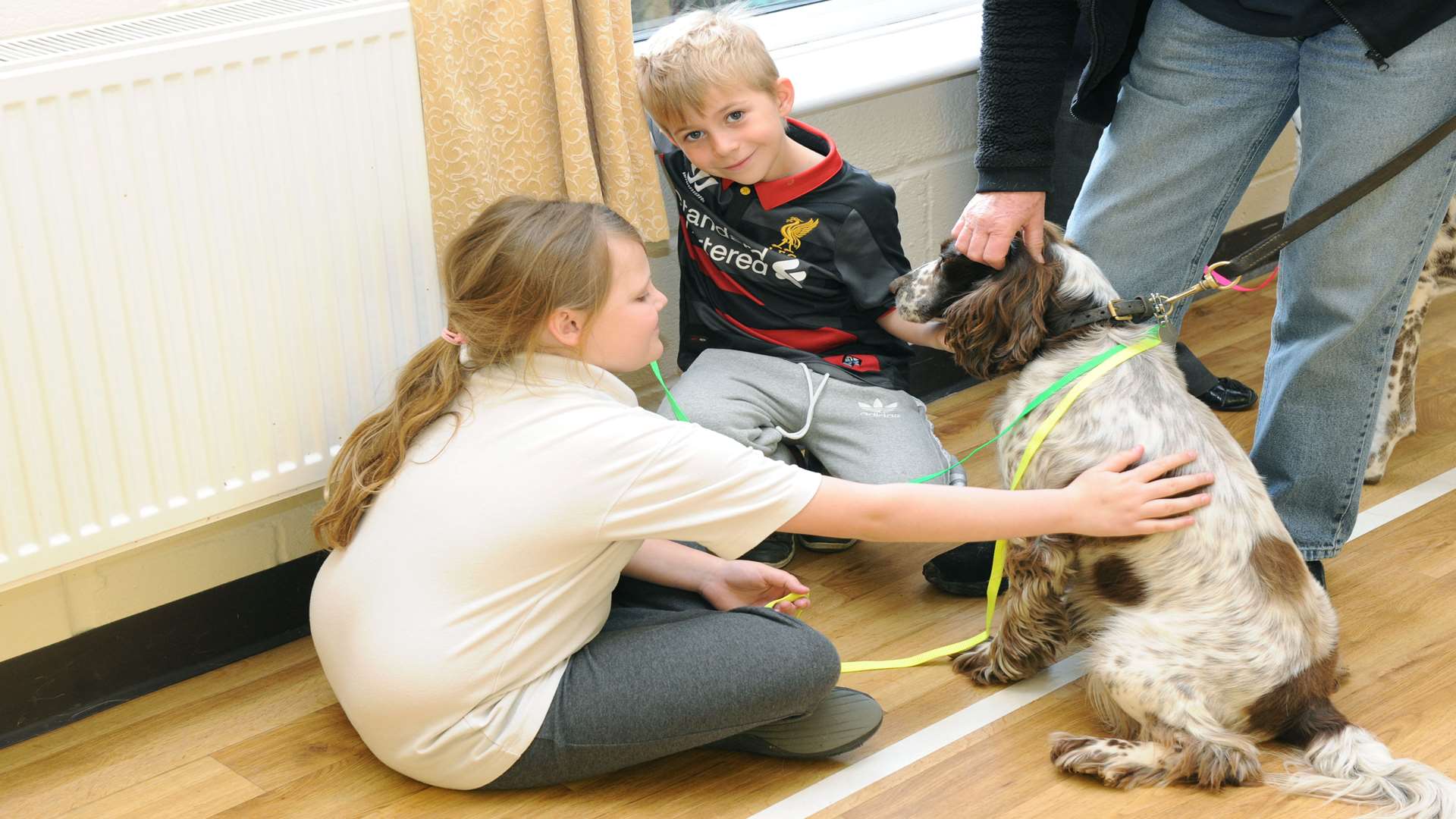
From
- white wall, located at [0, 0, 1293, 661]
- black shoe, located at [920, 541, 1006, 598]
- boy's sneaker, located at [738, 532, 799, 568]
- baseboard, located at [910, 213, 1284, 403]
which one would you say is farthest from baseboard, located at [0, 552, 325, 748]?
baseboard, located at [910, 213, 1284, 403]

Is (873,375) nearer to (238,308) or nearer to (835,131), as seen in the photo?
(835,131)

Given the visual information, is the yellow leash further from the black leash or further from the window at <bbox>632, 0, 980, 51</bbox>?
the window at <bbox>632, 0, 980, 51</bbox>

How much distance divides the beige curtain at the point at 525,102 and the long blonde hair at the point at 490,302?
0.87 feet

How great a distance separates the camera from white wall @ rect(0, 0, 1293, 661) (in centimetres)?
212

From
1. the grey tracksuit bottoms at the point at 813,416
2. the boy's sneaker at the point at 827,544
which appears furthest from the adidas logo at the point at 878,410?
the boy's sneaker at the point at 827,544

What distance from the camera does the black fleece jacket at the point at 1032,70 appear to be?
2.16m

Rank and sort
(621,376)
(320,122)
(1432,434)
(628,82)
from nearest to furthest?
(320,122) → (628,82) → (621,376) → (1432,434)

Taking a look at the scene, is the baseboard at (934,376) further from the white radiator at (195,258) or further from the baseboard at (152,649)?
the baseboard at (152,649)

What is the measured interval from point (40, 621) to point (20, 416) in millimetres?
419

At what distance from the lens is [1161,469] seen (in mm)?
1858

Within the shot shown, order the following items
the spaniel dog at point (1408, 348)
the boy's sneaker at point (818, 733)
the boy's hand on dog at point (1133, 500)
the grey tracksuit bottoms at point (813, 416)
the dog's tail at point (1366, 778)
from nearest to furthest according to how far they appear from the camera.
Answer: the dog's tail at point (1366, 778)
the boy's hand on dog at point (1133, 500)
the boy's sneaker at point (818, 733)
the grey tracksuit bottoms at point (813, 416)
the spaniel dog at point (1408, 348)

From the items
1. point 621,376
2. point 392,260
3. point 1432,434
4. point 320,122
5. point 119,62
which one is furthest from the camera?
point 1432,434

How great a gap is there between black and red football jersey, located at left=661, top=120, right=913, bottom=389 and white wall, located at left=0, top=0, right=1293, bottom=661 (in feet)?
0.73

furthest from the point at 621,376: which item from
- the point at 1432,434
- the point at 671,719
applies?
the point at 1432,434
